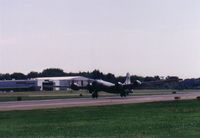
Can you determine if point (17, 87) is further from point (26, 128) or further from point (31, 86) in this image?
point (26, 128)

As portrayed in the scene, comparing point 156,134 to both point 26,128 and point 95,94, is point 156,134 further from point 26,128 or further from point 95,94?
point 95,94

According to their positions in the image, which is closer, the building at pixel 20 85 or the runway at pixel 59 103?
the runway at pixel 59 103

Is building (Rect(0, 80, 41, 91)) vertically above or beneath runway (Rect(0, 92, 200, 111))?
above

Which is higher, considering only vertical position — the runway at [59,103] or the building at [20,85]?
the building at [20,85]

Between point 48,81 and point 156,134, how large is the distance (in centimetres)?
17068

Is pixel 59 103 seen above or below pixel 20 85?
below

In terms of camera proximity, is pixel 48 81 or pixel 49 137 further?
pixel 48 81

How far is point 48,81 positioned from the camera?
7510 inches

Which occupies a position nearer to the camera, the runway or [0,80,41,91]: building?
the runway

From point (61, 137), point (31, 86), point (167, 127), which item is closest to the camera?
point (61, 137)

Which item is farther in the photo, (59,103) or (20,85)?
(20,85)

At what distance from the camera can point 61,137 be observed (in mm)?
21047

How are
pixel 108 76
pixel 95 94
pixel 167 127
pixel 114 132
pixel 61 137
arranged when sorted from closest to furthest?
pixel 61 137
pixel 114 132
pixel 167 127
pixel 95 94
pixel 108 76

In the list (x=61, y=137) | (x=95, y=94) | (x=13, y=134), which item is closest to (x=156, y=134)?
(x=61, y=137)
